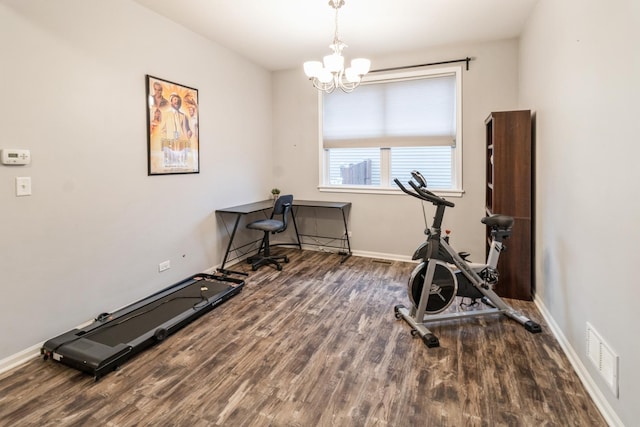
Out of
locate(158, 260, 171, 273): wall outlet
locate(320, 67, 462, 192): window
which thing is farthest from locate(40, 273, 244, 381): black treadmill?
locate(320, 67, 462, 192): window

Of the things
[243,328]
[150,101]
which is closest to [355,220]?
[243,328]

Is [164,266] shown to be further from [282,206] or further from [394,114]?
[394,114]

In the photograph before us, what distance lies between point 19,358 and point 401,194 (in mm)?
4127

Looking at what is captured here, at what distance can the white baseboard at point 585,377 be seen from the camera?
1719 mm

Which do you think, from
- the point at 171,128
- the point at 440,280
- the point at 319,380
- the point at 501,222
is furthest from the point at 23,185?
the point at 501,222

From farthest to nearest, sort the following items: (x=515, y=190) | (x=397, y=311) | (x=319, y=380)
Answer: (x=515, y=190) → (x=397, y=311) → (x=319, y=380)

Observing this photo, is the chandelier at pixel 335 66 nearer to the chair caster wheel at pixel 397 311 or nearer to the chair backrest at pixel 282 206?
the chair backrest at pixel 282 206

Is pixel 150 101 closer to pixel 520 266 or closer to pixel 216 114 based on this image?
pixel 216 114

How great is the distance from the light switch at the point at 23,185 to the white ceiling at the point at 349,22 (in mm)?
1861

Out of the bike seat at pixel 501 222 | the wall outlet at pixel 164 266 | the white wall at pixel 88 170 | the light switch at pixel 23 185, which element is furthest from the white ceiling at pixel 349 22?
the wall outlet at pixel 164 266

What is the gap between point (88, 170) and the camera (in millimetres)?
2752

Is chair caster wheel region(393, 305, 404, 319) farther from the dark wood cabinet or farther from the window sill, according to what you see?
the window sill

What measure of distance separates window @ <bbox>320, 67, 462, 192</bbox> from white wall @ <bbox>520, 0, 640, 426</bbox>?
136cm

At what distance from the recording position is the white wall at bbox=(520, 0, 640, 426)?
5.14ft
